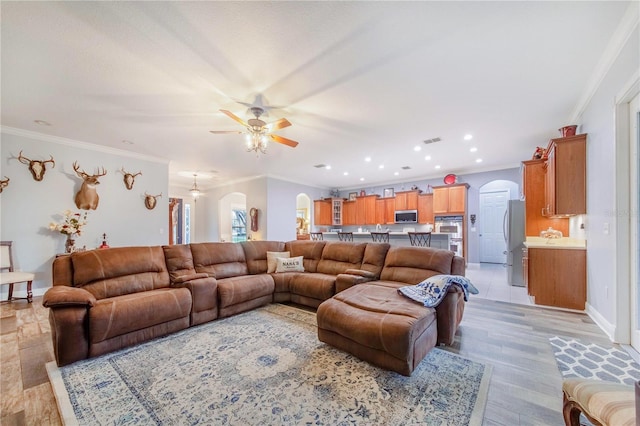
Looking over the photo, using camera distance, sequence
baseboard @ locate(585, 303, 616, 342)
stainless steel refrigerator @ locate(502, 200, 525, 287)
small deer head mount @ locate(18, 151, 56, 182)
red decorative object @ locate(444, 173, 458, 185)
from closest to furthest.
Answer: baseboard @ locate(585, 303, 616, 342) → small deer head mount @ locate(18, 151, 56, 182) → stainless steel refrigerator @ locate(502, 200, 525, 287) → red decorative object @ locate(444, 173, 458, 185)

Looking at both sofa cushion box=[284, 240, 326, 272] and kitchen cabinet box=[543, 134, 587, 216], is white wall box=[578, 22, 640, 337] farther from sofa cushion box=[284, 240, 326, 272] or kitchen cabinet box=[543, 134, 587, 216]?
sofa cushion box=[284, 240, 326, 272]

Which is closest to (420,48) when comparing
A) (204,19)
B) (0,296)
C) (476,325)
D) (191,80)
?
(204,19)

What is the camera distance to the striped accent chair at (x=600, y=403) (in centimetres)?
100

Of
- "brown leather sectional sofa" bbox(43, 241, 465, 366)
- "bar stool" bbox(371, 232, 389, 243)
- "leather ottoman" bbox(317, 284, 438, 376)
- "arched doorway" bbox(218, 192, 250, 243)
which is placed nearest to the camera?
"leather ottoman" bbox(317, 284, 438, 376)

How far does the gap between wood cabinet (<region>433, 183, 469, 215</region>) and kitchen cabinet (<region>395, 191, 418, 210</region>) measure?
67cm

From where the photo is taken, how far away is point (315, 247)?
14.2 ft

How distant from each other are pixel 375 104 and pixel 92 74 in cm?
318

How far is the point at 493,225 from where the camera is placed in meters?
8.00

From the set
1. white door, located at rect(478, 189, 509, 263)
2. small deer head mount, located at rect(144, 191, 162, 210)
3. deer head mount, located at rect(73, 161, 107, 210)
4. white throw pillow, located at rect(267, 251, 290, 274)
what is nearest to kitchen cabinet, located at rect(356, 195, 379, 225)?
white door, located at rect(478, 189, 509, 263)

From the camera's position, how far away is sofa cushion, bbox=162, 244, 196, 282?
325 cm

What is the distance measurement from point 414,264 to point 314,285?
1.36 metres

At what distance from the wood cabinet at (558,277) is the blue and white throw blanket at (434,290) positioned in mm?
1938

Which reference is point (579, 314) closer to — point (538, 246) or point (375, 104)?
point (538, 246)

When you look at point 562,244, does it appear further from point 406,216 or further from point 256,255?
point 406,216
